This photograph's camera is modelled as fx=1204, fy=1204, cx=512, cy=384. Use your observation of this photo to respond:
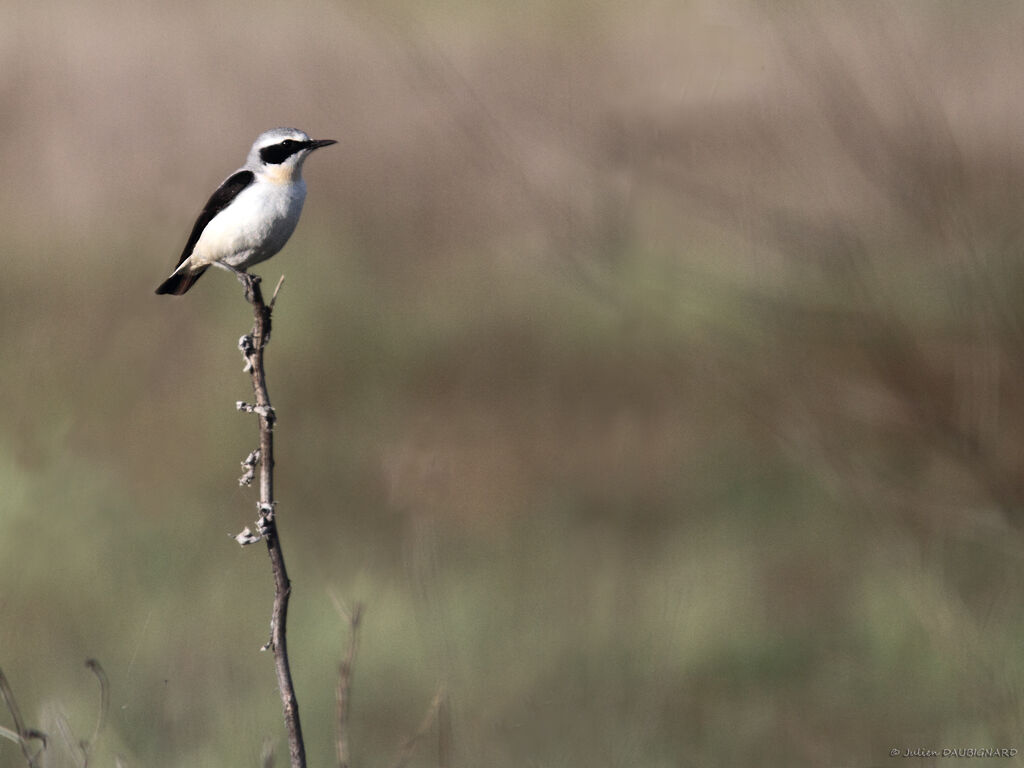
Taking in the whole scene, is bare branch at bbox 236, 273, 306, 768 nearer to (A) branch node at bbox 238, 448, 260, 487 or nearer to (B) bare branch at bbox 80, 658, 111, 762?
(A) branch node at bbox 238, 448, 260, 487

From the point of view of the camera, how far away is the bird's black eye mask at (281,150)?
3.26 m

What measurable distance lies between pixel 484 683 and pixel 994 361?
199 centimetres

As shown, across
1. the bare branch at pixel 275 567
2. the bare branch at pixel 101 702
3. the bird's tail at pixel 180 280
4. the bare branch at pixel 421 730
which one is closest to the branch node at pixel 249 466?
the bare branch at pixel 275 567

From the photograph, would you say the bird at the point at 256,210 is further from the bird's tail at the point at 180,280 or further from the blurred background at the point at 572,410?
the blurred background at the point at 572,410

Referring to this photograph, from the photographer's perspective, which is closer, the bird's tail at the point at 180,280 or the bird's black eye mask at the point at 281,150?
the bird's black eye mask at the point at 281,150

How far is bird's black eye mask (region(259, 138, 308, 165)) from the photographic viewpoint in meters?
3.26

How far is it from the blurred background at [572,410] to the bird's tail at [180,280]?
1.38ft

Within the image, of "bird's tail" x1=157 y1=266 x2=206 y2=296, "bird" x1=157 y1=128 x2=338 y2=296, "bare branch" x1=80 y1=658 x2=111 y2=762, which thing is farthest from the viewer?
"bird's tail" x1=157 y1=266 x2=206 y2=296

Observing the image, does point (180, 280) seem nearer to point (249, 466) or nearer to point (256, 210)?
point (256, 210)

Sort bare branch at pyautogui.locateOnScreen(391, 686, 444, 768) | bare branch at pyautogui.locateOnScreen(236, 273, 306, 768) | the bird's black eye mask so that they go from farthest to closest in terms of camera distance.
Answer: the bird's black eye mask, bare branch at pyautogui.locateOnScreen(391, 686, 444, 768), bare branch at pyautogui.locateOnScreen(236, 273, 306, 768)

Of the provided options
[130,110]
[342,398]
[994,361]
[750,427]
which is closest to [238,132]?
[130,110]

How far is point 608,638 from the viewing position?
3.67 meters

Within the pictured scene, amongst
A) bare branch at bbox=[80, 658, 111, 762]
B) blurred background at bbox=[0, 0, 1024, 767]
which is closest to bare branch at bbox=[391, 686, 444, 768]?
blurred background at bbox=[0, 0, 1024, 767]

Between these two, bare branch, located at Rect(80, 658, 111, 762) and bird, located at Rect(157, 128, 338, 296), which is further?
bird, located at Rect(157, 128, 338, 296)
